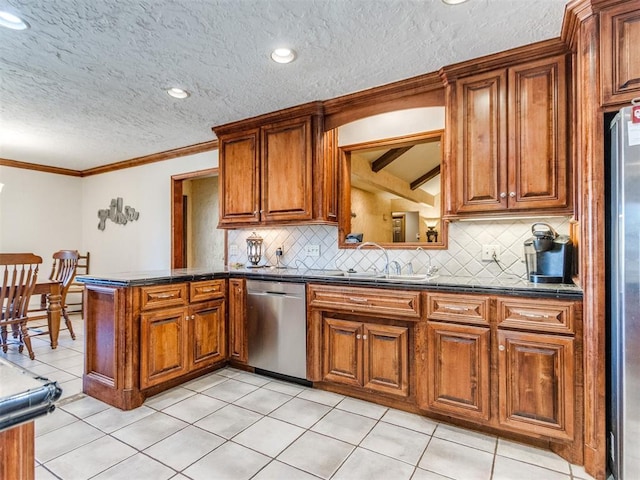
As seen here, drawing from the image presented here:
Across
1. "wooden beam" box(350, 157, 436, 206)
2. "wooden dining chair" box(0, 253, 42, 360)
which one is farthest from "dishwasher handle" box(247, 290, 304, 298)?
"wooden dining chair" box(0, 253, 42, 360)

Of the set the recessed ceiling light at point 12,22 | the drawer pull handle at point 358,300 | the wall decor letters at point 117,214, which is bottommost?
the drawer pull handle at point 358,300

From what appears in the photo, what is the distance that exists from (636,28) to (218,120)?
3037 millimetres

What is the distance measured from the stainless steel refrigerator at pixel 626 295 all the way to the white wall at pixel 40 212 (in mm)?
6642

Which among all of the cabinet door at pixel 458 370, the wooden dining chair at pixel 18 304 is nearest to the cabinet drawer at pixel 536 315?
the cabinet door at pixel 458 370

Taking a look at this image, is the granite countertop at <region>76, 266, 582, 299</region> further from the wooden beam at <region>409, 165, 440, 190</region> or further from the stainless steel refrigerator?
the wooden beam at <region>409, 165, 440, 190</region>

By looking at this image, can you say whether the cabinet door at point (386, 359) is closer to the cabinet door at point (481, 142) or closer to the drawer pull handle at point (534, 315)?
the drawer pull handle at point (534, 315)

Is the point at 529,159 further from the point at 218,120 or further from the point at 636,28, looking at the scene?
the point at 218,120

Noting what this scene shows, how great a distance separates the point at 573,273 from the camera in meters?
2.22

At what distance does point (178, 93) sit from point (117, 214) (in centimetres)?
319

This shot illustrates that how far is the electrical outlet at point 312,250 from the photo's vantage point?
11.1 ft

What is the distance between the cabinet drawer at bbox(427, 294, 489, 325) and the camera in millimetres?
2053

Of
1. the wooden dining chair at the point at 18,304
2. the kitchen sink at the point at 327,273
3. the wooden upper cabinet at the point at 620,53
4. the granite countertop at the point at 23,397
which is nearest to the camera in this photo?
the granite countertop at the point at 23,397

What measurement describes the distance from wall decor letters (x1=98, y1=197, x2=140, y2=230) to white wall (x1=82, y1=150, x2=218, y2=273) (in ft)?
0.20

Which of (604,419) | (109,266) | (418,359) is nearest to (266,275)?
(418,359)
